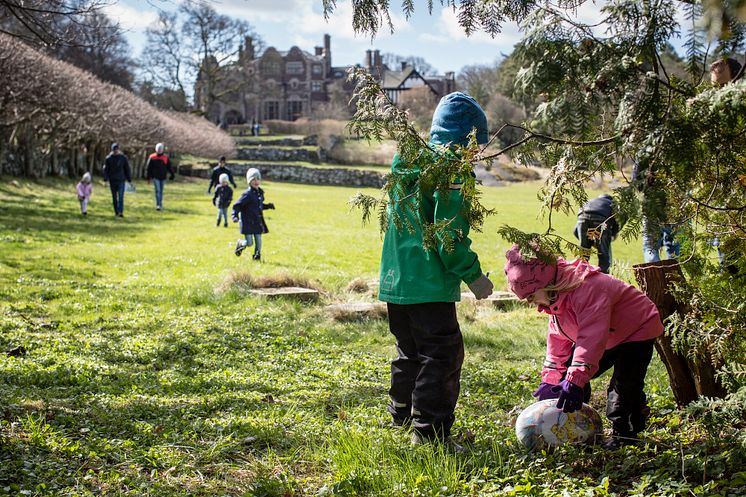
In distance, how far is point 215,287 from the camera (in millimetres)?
10234

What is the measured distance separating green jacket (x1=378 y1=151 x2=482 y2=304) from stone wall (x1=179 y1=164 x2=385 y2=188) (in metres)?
43.0

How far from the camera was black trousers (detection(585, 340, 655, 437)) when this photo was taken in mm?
4352

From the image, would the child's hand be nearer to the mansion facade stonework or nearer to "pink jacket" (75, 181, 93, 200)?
"pink jacket" (75, 181, 93, 200)

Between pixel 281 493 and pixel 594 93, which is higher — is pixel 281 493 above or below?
below

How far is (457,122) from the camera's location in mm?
4273

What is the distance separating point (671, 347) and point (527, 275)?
1.17 m

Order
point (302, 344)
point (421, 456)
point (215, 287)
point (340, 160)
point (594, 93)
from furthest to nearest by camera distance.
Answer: point (340, 160) → point (215, 287) → point (302, 344) → point (421, 456) → point (594, 93)

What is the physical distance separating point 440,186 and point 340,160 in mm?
57901

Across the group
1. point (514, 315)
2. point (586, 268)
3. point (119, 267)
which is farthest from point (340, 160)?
point (586, 268)

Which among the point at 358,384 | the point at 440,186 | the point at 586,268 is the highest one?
the point at 440,186

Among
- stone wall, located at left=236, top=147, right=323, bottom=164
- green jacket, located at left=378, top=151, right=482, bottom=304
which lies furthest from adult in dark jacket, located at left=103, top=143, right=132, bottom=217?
stone wall, located at left=236, top=147, right=323, bottom=164

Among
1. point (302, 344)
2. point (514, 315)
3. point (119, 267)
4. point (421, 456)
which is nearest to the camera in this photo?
point (421, 456)

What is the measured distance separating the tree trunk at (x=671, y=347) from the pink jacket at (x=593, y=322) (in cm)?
29

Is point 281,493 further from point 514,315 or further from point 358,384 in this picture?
point 514,315
